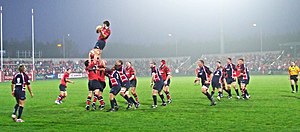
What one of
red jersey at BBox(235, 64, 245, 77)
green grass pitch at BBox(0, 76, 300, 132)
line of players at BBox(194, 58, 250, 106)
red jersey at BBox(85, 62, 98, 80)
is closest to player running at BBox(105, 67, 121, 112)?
green grass pitch at BBox(0, 76, 300, 132)

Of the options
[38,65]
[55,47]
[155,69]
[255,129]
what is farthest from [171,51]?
[255,129]

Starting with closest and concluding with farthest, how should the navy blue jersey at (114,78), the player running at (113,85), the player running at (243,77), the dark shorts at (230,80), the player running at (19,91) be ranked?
the player running at (19,91) → the player running at (113,85) → the navy blue jersey at (114,78) → the player running at (243,77) → the dark shorts at (230,80)

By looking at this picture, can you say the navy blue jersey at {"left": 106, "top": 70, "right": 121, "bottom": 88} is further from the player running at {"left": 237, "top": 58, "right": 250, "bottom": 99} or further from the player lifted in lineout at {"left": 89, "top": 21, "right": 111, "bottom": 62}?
the player running at {"left": 237, "top": 58, "right": 250, "bottom": 99}

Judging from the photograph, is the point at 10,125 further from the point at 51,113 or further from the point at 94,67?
the point at 94,67

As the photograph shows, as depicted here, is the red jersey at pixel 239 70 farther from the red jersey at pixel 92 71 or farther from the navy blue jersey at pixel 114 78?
the red jersey at pixel 92 71

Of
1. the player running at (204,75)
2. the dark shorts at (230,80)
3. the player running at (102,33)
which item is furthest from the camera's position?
the dark shorts at (230,80)

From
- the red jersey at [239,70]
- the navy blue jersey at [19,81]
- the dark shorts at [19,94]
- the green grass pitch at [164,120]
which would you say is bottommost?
the green grass pitch at [164,120]

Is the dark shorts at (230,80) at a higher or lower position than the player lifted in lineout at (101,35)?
lower

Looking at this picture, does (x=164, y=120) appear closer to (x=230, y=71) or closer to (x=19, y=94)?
(x=19, y=94)

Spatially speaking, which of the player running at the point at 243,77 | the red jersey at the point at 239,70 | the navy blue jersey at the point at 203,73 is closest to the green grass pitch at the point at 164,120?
the navy blue jersey at the point at 203,73

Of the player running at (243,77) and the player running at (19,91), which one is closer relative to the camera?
the player running at (19,91)

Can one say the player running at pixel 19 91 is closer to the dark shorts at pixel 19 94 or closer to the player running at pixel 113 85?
the dark shorts at pixel 19 94

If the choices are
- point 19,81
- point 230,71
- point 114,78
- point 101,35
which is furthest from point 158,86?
point 19,81

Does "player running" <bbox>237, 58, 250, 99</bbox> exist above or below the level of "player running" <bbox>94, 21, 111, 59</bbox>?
below
